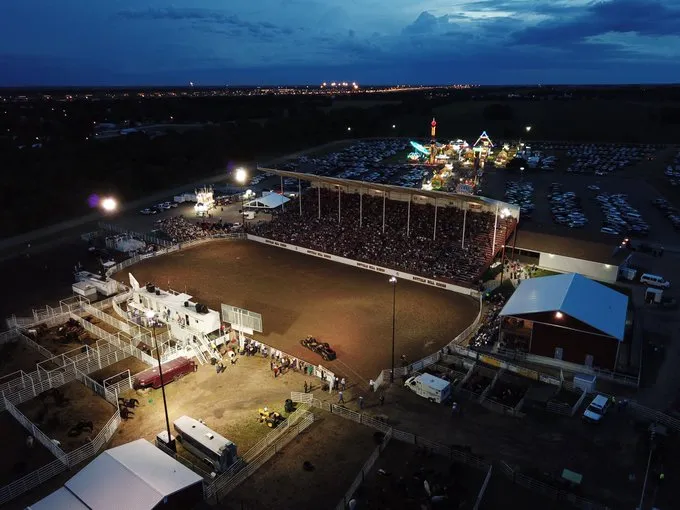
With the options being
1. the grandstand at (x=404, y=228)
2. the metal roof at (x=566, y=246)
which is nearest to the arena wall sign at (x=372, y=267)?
the grandstand at (x=404, y=228)

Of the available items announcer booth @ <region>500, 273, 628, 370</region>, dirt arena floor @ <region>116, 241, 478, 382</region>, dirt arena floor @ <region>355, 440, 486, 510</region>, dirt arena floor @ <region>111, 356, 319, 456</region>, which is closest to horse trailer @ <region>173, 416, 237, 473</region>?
dirt arena floor @ <region>111, 356, 319, 456</region>

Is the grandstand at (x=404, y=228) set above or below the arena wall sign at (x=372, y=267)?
above

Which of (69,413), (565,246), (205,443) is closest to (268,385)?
(205,443)

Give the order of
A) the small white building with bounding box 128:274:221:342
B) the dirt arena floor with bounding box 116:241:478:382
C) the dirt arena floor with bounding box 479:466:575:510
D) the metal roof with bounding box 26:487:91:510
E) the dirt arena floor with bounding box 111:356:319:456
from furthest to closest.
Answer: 1. the small white building with bounding box 128:274:221:342
2. the dirt arena floor with bounding box 116:241:478:382
3. the dirt arena floor with bounding box 111:356:319:456
4. the dirt arena floor with bounding box 479:466:575:510
5. the metal roof with bounding box 26:487:91:510

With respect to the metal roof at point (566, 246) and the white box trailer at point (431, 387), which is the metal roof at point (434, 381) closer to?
the white box trailer at point (431, 387)

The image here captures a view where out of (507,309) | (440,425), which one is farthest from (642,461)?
(507,309)

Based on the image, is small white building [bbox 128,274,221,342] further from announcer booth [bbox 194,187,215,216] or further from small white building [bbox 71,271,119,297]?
announcer booth [bbox 194,187,215,216]
